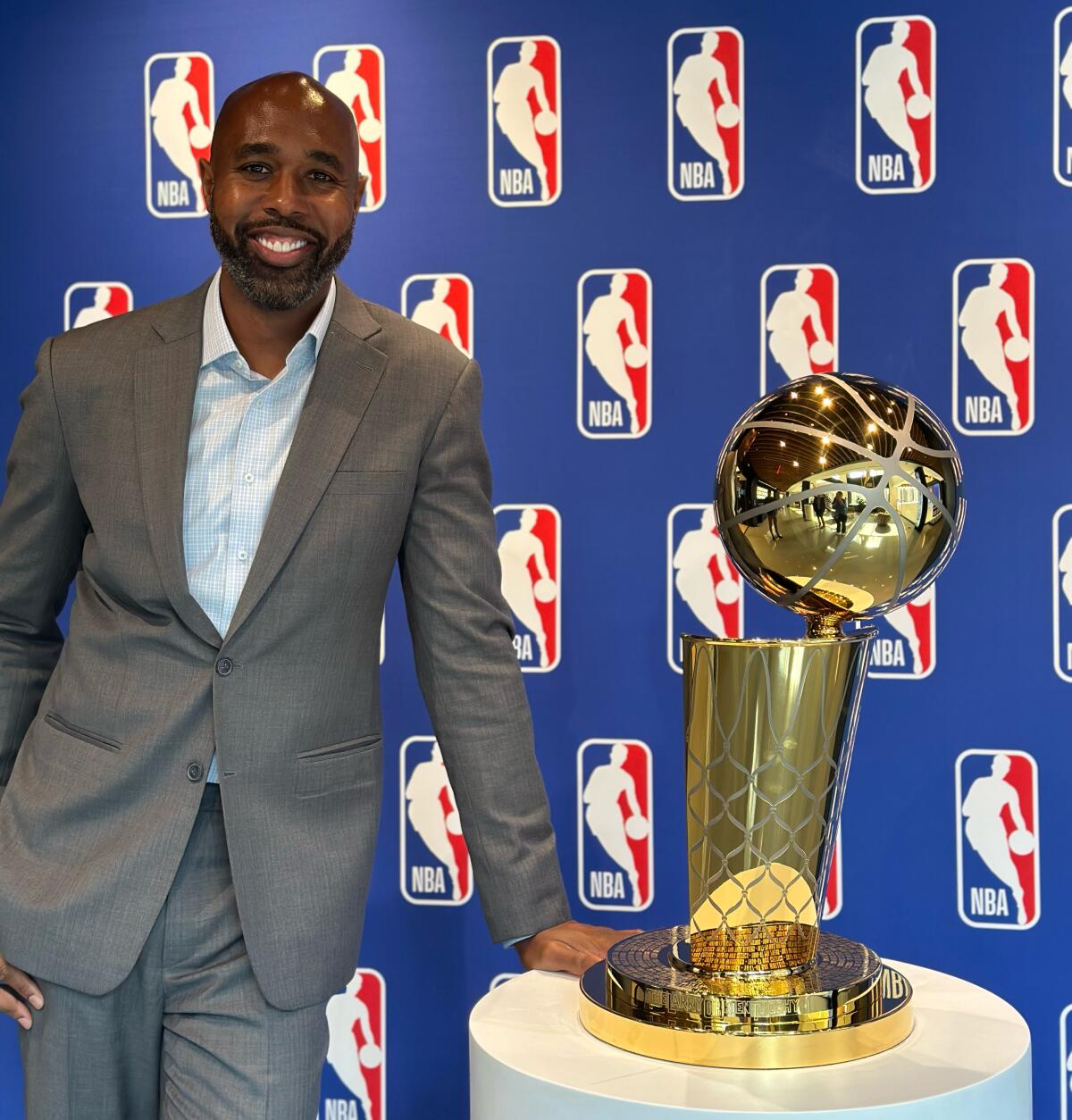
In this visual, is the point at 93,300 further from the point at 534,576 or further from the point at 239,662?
the point at 239,662

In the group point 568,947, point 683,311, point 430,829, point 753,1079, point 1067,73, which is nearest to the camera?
point 753,1079

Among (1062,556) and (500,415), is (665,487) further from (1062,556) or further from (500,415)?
(1062,556)

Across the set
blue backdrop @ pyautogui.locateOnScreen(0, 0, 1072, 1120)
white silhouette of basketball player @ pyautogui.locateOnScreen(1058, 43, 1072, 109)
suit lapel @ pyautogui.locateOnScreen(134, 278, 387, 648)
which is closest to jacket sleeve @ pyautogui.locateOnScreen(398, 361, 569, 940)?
suit lapel @ pyautogui.locateOnScreen(134, 278, 387, 648)

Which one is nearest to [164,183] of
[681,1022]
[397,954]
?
[397,954]

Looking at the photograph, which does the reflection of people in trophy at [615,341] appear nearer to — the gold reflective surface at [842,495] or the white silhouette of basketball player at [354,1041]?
the gold reflective surface at [842,495]

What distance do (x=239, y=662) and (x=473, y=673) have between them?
265mm

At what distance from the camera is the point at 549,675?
2225 millimetres

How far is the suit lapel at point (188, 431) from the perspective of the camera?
4.82 feet

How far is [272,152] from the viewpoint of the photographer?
1556mm

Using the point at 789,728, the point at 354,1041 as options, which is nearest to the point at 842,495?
the point at 789,728

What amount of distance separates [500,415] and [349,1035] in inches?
41.8

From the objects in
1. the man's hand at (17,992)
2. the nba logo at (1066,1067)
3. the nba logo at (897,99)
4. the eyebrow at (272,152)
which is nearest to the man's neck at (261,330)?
the eyebrow at (272,152)

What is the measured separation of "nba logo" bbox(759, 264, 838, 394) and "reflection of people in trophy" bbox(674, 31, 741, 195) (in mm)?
167

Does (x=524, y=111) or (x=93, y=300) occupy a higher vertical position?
(x=524, y=111)
